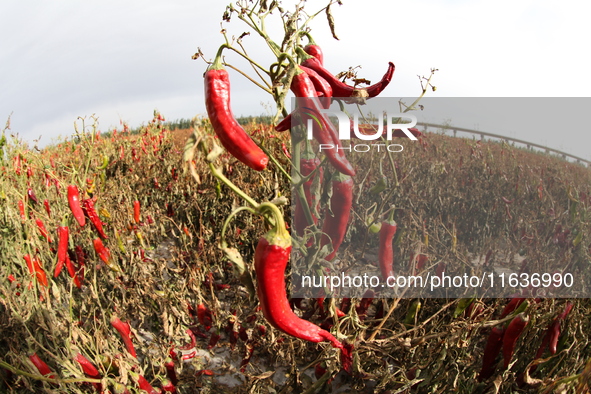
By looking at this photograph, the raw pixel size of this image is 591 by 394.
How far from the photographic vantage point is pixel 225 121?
51.1 inches

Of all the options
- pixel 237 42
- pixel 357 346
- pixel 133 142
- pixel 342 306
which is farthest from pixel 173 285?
pixel 133 142

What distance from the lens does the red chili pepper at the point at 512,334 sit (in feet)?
4.64

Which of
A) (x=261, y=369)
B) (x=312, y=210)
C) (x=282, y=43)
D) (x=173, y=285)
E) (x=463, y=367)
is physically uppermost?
(x=282, y=43)

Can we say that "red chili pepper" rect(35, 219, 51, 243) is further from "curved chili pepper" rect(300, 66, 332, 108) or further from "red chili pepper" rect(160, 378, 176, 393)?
"curved chili pepper" rect(300, 66, 332, 108)

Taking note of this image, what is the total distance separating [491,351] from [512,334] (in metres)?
0.16

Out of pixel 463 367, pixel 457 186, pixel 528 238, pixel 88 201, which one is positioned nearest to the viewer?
pixel 463 367

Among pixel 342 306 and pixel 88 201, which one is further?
pixel 88 201

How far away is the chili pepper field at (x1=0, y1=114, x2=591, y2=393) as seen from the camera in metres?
1.58

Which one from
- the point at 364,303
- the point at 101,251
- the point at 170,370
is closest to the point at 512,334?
the point at 364,303

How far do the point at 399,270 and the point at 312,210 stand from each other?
0.88 metres

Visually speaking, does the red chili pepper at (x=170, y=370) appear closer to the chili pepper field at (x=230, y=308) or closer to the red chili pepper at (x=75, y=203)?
the chili pepper field at (x=230, y=308)

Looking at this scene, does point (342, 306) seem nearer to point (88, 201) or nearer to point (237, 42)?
point (237, 42)

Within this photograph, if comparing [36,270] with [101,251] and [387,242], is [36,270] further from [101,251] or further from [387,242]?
[387,242]

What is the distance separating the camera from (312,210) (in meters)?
1.68
